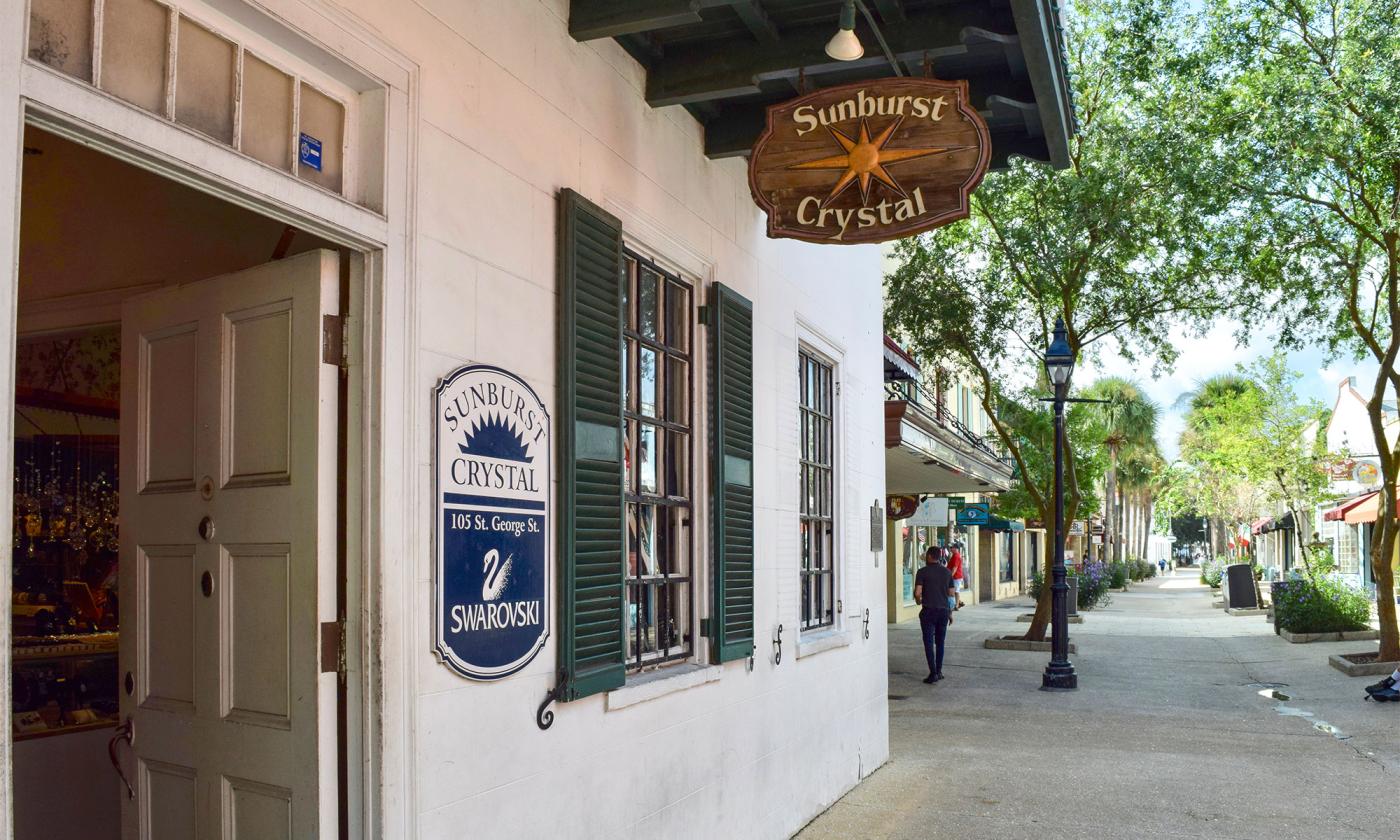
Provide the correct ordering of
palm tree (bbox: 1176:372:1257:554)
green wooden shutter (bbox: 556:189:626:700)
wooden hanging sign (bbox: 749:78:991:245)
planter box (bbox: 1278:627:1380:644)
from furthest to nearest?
palm tree (bbox: 1176:372:1257:554)
planter box (bbox: 1278:627:1380:644)
wooden hanging sign (bbox: 749:78:991:245)
green wooden shutter (bbox: 556:189:626:700)

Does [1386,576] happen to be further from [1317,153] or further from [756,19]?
[756,19]

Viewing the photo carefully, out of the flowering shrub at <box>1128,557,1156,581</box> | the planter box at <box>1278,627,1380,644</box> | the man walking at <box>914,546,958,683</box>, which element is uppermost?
the man walking at <box>914,546,958,683</box>

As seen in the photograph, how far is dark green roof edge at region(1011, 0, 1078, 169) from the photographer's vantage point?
499 cm

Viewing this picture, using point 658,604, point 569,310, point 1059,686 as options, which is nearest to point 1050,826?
point 658,604

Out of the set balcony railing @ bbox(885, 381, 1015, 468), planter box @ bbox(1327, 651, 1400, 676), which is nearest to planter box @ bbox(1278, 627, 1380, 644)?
planter box @ bbox(1327, 651, 1400, 676)

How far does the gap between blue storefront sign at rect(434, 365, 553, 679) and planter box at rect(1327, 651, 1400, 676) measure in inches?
552

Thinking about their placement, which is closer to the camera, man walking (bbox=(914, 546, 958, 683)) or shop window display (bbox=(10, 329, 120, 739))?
shop window display (bbox=(10, 329, 120, 739))

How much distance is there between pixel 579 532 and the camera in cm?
470

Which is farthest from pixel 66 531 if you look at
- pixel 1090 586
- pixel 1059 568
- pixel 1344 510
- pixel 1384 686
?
pixel 1344 510

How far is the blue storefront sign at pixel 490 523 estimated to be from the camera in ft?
12.9

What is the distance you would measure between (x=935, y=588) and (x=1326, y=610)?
8.72 metres

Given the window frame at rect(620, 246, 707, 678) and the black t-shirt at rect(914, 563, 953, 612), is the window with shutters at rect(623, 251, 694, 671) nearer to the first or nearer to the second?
the window frame at rect(620, 246, 707, 678)

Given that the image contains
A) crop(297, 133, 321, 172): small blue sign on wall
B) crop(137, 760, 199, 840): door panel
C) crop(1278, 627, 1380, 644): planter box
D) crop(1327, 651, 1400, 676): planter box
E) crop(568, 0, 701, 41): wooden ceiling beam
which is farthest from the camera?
crop(1278, 627, 1380, 644): planter box

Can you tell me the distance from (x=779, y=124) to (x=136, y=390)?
2.80 metres
